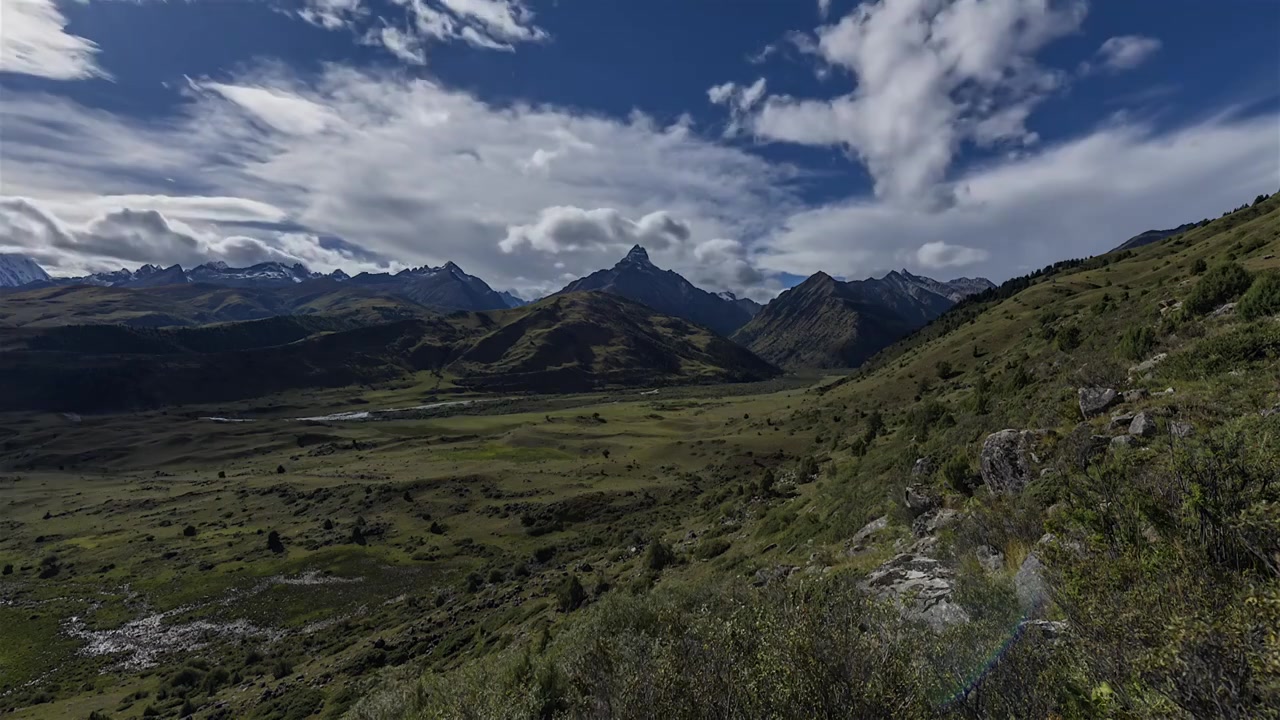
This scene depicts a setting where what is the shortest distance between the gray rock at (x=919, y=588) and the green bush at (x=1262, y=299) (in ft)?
54.3

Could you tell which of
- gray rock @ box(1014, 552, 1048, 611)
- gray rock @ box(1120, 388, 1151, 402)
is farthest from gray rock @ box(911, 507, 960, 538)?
gray rock @ box(1014, 552, 1048, 611)

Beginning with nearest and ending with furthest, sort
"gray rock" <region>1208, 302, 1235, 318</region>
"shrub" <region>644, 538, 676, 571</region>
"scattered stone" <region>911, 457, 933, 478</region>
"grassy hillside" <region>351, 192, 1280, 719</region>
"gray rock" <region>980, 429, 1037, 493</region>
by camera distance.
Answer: "grassy hillside" <region>351, 192, 1280, 719</region> < "gray rock" <region>980, 429, 1037, 493</region> < "gray rock" <region>1208, 302, 1235, 318</region> < "scattered stone" <region>911, 457, 933, 478</region> < "shrub" <region>644, 538, 676, 571</region>

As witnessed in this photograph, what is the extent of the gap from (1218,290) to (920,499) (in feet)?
61.4

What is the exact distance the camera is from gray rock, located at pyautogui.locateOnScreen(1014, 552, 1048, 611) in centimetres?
939

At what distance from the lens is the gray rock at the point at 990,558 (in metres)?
12.6

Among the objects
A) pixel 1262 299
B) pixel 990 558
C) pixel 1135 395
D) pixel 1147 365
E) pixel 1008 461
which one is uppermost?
pixel 1262 299

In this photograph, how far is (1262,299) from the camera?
19297 millimetres

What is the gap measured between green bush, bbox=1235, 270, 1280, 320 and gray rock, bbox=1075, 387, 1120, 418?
7.68 metres

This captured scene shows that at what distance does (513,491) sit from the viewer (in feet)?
254

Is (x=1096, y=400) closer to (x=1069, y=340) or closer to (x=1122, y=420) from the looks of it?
(x=1122, y=420)

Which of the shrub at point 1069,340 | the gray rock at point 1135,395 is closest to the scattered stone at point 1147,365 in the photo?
the gray rock at point 1135,395

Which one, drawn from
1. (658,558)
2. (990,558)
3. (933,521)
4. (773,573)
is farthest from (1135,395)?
(658,558)

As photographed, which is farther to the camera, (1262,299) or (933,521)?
(1262,299)

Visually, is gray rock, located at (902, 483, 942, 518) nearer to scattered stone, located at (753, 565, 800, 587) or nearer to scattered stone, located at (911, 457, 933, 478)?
scattered stone, located at (911, 457, 933, 478)
